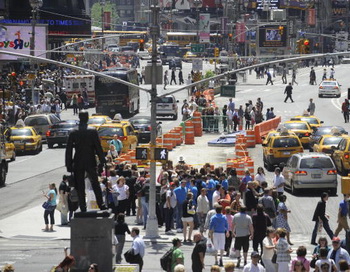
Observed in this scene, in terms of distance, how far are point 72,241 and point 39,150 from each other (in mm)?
32413

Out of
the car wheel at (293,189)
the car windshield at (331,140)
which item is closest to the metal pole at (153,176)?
the car wheel at (293,189)

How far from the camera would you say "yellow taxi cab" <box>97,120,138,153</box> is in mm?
47178

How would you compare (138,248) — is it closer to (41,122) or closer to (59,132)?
(59,132)

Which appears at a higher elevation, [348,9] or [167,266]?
[348,9]

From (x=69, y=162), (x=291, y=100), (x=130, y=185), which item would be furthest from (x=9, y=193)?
(x=291, y=100)

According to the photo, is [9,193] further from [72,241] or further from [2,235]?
[72,241]

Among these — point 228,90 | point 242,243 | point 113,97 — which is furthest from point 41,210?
point 113,97

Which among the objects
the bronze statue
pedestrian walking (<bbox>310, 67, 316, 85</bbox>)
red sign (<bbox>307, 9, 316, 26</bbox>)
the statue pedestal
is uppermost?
red sign (<bbox>307, 9, 316, 26</bbox>)

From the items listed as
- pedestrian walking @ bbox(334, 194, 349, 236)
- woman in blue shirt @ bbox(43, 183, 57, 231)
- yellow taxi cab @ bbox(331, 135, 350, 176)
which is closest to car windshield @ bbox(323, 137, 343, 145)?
yellow taxi cab @ bbox(331, 135, 350, 176)

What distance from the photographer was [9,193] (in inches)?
1529

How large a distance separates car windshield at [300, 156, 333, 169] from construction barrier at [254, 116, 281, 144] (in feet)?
58.2

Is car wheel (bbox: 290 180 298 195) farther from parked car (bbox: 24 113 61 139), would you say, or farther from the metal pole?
parked car (bbox: 24 113 61 139)

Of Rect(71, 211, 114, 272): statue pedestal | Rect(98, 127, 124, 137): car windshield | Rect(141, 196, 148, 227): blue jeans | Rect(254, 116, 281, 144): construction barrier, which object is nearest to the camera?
Rect(71, 211, 114, 272): statue pedestal

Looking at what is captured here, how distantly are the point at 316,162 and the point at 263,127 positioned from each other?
20.0 metres
